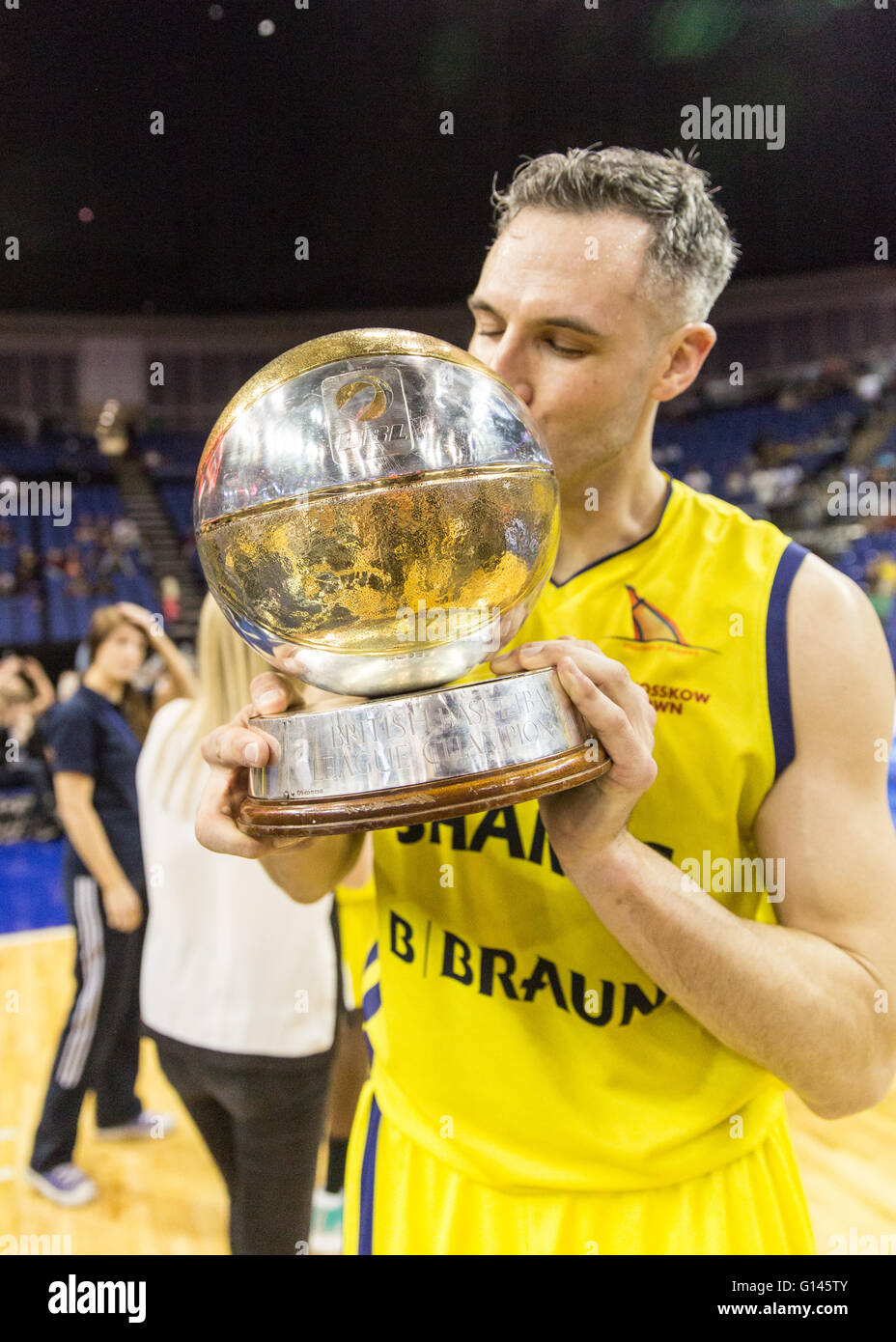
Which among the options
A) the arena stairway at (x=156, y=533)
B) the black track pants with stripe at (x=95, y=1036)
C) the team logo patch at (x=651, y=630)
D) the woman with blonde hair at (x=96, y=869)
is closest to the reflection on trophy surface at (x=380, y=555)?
the team logo patch at (x=651, y=630)

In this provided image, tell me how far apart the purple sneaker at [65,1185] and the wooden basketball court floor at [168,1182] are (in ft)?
0.09

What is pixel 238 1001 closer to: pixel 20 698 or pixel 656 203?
pixel 656 203

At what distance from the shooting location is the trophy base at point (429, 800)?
0.66m

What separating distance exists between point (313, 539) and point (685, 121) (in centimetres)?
168

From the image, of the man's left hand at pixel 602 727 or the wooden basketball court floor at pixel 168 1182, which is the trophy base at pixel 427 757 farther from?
the wooden basketball court floor at pixel 168 1182

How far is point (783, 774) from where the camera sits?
3.16ft

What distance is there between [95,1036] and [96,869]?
518 millimetres

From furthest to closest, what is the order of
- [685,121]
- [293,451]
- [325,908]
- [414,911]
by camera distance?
[325,908]
[685,121]
[414,911]
[293,451]

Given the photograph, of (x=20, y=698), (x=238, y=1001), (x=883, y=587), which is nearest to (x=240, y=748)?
(x=238, y=1001)

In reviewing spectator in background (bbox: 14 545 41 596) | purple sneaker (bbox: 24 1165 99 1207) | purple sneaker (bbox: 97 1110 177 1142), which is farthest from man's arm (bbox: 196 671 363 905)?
spectator in background (bbox: 14 545 41 596)

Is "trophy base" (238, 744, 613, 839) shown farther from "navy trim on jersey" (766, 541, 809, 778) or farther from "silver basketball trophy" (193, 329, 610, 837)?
"navy trim on jersey" (766, 541, 809, 778)
